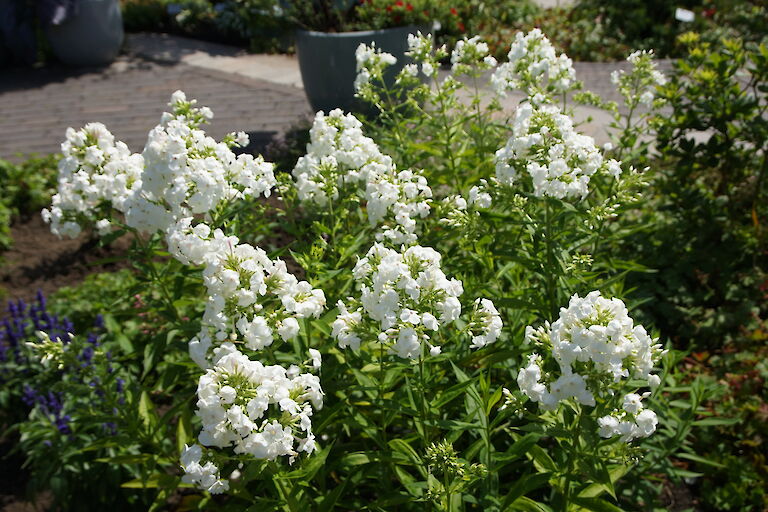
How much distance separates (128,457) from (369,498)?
1121 millimetres

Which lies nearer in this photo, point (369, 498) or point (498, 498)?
point (498, 498)

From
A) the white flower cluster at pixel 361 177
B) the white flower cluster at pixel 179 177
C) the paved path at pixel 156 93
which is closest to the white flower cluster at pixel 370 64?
the white flower cluster at pixel 361 177

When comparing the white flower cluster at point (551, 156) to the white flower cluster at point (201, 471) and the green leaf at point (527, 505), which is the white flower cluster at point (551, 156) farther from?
the white flower cluster at point (201, 471)

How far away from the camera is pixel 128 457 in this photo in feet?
10.1

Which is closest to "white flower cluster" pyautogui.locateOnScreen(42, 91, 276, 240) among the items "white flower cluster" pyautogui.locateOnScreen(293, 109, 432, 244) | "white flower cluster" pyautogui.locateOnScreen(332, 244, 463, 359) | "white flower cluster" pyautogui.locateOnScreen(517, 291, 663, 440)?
"white flower cluster" pyautogui.locateOnScreen(293, 109, 432, 244)

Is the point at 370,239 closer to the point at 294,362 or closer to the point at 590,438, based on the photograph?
the point at 294,362

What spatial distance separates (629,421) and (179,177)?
5.76ft

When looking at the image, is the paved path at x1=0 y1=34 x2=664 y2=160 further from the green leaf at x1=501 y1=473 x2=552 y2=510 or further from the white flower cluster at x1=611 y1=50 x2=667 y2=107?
the green leaf at x1=501 y1=473 x2=552 y2=510

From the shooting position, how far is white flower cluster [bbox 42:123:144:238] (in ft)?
9.91

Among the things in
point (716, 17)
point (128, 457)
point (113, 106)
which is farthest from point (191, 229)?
point (716, 17)

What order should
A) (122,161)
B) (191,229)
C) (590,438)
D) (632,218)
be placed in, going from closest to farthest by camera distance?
(590,438) → (191,229) → (122,161) → (632,218)

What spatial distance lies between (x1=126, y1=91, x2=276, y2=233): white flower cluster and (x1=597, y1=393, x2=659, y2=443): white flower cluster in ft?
5.17

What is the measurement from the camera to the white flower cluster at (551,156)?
2.64 m

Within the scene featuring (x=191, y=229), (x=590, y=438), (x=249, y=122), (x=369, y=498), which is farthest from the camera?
(x=249, y=122)
